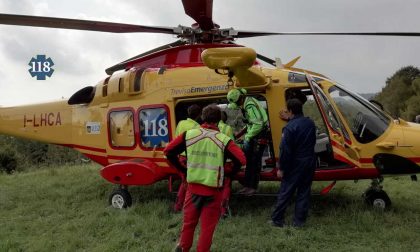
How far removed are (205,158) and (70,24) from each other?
10.6 ft

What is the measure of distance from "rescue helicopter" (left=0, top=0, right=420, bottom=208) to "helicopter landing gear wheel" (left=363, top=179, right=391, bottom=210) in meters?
0.02

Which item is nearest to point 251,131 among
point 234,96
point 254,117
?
point 254,117

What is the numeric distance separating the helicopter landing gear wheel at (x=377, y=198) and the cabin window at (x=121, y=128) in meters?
4.08

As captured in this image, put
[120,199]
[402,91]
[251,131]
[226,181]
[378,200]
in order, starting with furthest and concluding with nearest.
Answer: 1. [402,91]
2. [120,199]
3. [378,200]
4. [251,131]
5. [226,181]

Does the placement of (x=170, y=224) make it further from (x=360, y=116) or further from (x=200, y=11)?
(x=360, y=116)

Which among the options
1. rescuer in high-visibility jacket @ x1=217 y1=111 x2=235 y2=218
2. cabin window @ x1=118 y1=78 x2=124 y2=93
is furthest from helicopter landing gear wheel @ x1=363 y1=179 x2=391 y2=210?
cabin window @ x1=118 y1=78 x2=124 y2=93

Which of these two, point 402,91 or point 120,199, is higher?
point 402,91

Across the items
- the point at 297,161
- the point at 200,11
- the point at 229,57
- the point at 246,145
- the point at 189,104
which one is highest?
the point at 200,11

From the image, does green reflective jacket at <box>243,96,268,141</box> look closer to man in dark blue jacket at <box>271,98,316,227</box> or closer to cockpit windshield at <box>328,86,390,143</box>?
man in dark blue jacket at <box>271,98,316,227</box>

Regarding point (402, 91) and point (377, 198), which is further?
point (402, 91)

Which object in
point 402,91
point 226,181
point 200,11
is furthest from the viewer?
point 402,91

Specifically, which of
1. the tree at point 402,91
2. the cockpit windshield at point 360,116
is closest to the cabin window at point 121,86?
the cockpit windshield at point 360,116

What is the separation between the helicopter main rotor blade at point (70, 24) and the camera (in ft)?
18.9

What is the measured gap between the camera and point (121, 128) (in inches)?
299
